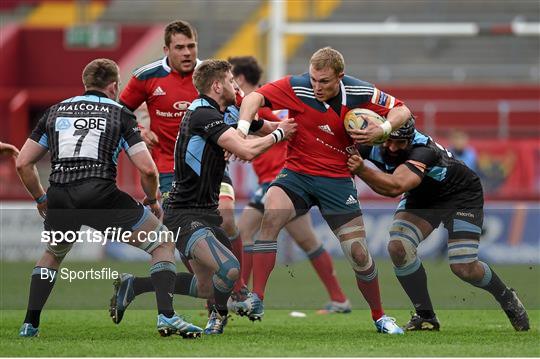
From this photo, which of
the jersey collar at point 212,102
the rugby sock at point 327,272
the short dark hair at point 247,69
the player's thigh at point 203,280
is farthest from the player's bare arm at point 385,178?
the rugby sock at point 327,272

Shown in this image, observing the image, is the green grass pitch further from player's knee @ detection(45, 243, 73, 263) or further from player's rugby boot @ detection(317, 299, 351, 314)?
player's knee @ detection(45, 243, 73, 263)

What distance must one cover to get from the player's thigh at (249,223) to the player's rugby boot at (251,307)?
220 cm

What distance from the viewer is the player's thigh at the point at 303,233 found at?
36.5 feet

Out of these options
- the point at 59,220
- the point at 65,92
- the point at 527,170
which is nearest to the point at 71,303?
the point at 59,220

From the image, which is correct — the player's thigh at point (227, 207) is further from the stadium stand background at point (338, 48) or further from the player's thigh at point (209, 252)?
the stadium stand background at point (338, 48)

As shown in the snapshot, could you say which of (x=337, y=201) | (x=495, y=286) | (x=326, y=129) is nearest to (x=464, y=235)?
(x=495, y=286)

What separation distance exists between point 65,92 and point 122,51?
76.8 inches

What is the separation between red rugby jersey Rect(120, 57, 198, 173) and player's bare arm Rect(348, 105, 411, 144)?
72.6 inches

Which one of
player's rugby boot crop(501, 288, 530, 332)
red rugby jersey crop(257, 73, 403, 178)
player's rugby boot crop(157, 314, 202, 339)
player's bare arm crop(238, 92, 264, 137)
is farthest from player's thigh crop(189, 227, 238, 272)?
player's rugby boot crop(501, 288, 530, 332)

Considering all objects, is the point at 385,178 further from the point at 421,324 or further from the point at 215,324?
the point at 215,324

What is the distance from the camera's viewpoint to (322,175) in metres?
8.81

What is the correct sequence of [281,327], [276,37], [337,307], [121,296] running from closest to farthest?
[121,296] < [281,327] < [337,307] < [276,37]

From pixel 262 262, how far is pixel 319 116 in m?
1.22

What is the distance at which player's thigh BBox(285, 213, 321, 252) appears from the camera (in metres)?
11.1
